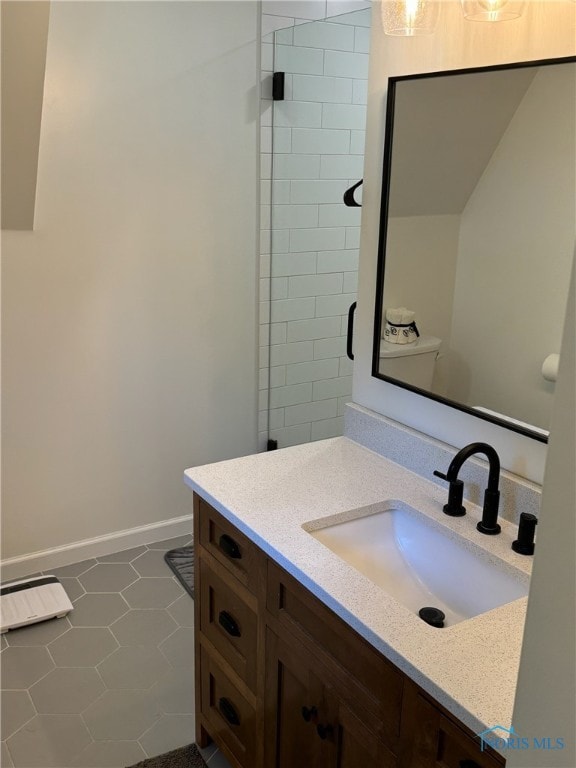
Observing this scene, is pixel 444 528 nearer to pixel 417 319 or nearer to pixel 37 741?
pixel 417 319

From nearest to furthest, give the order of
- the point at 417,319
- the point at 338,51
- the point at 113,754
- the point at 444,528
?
the point at 444,528, the point at 417,319, the point at 113,754, the point at 338,51

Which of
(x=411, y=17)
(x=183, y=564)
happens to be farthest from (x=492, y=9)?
(x=183, y=564)

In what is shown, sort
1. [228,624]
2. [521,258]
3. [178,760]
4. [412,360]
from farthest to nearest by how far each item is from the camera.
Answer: [178,760]
[412,360]
[228,624]
[521,258]

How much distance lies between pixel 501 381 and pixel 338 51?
6.15 feet

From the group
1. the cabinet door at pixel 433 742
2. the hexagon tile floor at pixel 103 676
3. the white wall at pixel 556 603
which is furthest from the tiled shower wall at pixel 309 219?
the white wall at pixel 556 603

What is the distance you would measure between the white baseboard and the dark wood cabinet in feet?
3.96

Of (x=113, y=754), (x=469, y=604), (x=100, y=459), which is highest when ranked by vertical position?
(x=469, y=604)

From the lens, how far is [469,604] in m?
1.73

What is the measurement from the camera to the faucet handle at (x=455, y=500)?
1.82 metres

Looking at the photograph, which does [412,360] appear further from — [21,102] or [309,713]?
[21,102]

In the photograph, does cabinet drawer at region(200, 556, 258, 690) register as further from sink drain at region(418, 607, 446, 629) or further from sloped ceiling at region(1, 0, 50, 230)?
sloped ceiling at region(1, 0, 50, 230)

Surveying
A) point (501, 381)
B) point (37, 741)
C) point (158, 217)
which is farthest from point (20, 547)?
point (501, 381)

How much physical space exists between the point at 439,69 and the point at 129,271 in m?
1.63

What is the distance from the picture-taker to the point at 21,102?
2.34m
